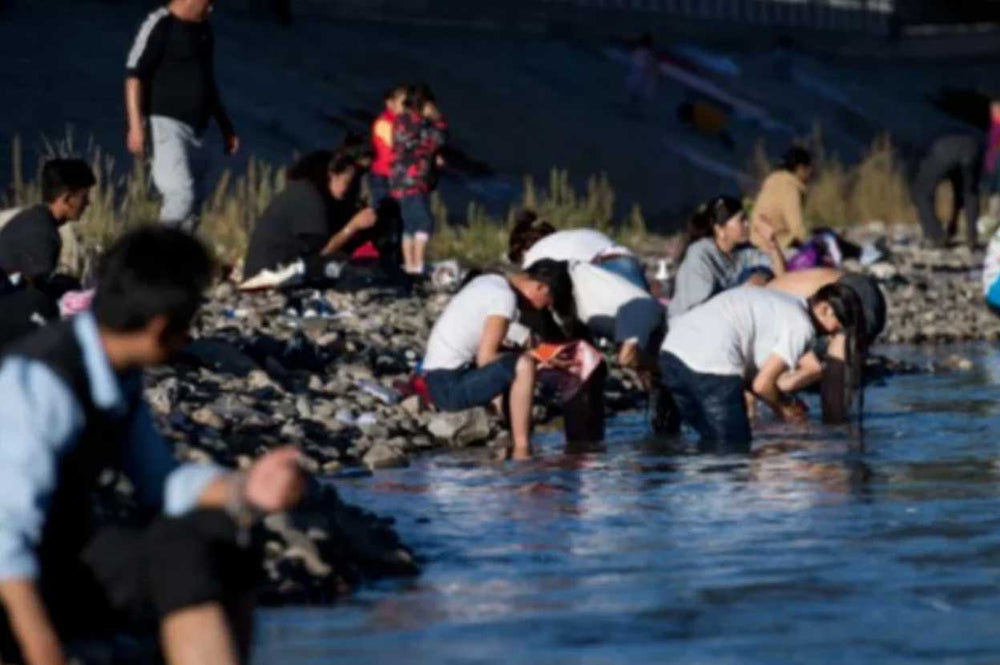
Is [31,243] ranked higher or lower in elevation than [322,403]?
higher

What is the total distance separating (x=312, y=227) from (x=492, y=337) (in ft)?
20.8

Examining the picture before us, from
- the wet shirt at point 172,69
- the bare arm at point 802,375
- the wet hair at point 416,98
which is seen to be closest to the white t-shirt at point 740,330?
the bare arm at point 802,375

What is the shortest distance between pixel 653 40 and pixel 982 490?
39.1 meters

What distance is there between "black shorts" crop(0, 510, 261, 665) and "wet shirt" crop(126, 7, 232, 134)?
11423 mm

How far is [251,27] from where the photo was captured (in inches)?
1674

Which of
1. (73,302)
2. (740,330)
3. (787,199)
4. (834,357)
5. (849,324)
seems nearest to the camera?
(73,302)

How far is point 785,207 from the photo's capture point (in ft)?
75.6

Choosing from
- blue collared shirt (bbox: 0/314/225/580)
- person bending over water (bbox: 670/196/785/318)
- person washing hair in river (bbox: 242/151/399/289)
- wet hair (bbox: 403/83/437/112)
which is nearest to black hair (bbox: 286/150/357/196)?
person washing hair in river (bbox: 242/151/399/289)

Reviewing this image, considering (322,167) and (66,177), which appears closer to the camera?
(66,177)

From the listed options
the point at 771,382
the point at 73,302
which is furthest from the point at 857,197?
the point at 73,302

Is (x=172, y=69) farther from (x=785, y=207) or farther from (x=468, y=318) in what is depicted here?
(x=785, y=207)

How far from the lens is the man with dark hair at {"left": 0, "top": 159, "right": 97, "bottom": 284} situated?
14.9 metres

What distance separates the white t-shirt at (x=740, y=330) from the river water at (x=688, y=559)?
434 millimetres

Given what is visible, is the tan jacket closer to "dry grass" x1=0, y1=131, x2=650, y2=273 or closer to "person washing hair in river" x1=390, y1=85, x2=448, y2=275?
"person washing hair in river" x1=390, y1=85, x2=448, y2=275
